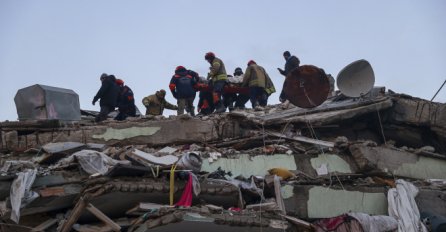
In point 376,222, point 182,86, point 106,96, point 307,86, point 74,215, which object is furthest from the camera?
point 182,86

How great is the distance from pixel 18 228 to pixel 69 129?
3.61 metres

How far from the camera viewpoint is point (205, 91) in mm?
15766

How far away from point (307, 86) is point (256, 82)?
3.25 m

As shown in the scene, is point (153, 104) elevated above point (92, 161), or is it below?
above

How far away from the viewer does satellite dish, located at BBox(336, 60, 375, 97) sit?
13.1 metres

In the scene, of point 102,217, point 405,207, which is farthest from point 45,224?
point 405,207

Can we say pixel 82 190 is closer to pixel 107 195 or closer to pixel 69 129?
pixel 107 195

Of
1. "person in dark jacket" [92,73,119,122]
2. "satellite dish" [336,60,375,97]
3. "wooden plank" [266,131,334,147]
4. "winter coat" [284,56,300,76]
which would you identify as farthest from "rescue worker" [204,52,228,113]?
"wooden plank" [266,131,334,147]

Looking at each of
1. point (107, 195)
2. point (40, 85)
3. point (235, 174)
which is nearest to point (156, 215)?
point (107, 195)

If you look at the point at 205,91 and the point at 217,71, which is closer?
the point at 217,71

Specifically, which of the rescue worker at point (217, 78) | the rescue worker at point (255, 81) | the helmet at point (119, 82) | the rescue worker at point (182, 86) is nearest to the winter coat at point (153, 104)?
the rescue worker at point (182, 86)

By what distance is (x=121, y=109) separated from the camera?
15.1m

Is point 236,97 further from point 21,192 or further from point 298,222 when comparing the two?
point 21,192

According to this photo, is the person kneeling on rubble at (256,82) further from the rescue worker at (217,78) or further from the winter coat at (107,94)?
the winter coat at (107,94)
